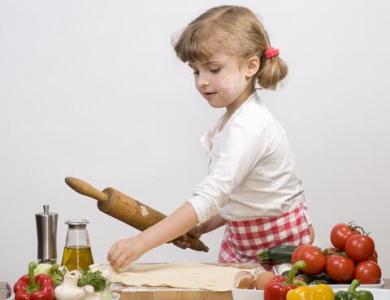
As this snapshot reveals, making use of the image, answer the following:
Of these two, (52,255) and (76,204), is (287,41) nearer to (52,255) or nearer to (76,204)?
(76,204)

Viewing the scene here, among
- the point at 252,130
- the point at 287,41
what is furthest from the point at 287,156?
the point at 287,41

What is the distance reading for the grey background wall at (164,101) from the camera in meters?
3.55

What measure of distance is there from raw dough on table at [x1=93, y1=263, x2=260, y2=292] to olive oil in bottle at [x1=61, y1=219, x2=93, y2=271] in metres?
0.03

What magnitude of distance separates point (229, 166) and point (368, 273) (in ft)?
1.51

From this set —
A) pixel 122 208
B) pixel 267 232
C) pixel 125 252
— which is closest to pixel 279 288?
pixel 125 252

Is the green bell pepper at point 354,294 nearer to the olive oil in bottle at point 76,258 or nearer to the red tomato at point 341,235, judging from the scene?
the red tomato at point 341,235

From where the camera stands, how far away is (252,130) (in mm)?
2201

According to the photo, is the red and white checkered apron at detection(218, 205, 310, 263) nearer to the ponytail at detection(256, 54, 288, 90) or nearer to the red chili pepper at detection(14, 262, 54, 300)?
the ponytail at detection(256, 54, 288, 90)

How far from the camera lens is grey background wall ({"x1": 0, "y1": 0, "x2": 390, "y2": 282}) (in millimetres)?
3555

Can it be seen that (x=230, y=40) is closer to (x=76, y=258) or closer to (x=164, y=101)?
(x=76, y=258)

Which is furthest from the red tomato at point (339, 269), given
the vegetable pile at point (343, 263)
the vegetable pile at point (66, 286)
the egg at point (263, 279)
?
the vegetable pile at point (66, 286)

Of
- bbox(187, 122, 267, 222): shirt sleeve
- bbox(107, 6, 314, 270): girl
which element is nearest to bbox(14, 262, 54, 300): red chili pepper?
bbox(187, 122, 267, 222): shirt sleeve

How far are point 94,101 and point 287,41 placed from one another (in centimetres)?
85

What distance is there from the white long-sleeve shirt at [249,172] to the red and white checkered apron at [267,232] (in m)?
0.02
